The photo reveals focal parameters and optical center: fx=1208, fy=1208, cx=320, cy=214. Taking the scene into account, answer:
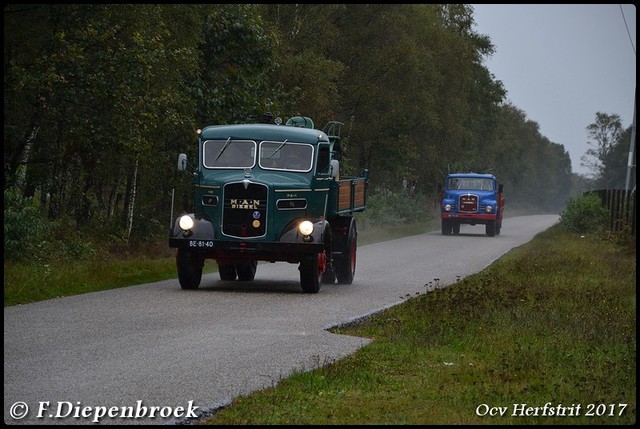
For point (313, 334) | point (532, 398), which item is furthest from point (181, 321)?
point (532, 398)

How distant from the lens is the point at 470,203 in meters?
49.1

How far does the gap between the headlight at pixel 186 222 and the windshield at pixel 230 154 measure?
141cm

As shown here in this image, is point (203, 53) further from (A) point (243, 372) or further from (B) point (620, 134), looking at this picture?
(B) point (620, 134)

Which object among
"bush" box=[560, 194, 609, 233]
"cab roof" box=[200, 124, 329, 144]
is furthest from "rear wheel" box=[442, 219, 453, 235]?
"cab roof" box=[200, 124, 329, 144]

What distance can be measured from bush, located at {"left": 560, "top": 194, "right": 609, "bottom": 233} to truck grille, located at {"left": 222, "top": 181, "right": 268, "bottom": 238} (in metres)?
29.0

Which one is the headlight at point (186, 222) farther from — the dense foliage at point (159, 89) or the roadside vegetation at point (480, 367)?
the roadside vegetation at point (480, 367)

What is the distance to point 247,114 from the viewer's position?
1188 inches

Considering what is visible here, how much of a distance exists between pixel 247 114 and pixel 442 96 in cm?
3508

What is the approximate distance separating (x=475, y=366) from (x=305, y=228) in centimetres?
859

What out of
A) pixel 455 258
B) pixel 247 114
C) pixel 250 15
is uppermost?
pixel 250 15

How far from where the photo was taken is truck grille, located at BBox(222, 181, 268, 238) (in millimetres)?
19750

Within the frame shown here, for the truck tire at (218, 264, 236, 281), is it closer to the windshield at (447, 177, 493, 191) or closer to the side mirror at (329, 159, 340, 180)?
the side mirror at (329, 159, 340, 180)

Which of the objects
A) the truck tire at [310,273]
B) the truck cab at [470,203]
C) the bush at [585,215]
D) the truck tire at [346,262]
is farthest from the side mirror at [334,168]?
the truck cab at [470,203]

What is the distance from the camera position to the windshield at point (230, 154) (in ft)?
68.0
